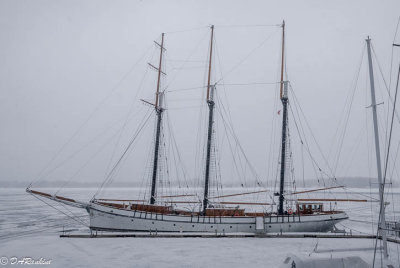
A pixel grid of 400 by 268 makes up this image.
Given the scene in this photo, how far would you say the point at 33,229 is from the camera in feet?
108

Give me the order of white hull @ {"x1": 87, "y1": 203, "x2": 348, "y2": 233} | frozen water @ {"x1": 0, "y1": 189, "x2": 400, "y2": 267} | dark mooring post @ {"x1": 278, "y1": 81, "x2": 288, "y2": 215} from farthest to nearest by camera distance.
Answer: dark mooring post @ {"x1": 278, "y1": 81, "x2": 288, "y2": 215}, white hull @ {"x1": 87, "y1": 203, "x2": 348, "y2": 233}, frozen water @ {"x1": 0, "y1": 189, "x2": 400, "y2": 267}

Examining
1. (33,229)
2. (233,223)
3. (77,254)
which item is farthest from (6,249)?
(233,223)

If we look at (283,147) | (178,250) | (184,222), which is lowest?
(178,250)

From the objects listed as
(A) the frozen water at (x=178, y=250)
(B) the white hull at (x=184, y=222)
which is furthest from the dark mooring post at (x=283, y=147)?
(A) the frozen water at (x=178, y=250)

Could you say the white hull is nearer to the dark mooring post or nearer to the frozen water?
the dark mooring post

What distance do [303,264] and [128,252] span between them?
11.9 metres

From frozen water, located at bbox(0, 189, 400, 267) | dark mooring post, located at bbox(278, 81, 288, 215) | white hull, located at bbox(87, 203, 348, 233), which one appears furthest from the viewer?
dark mooring post, located at bbox(278, 81, 288, 215)

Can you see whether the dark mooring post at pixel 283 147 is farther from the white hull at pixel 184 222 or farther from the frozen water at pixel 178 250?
the frozen water at pixel 178 250

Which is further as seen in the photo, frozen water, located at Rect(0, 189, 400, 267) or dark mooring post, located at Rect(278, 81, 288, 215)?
dark mooring post, located at Rect(278, 81, 288, 215)

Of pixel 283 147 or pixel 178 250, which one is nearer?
pixel 178 250

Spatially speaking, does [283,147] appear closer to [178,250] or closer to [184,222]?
[184,222]

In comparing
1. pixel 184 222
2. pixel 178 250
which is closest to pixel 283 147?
pixel 184 222

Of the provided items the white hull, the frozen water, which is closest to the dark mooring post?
the white hull

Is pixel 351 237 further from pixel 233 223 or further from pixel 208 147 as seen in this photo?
pixel 208 147
